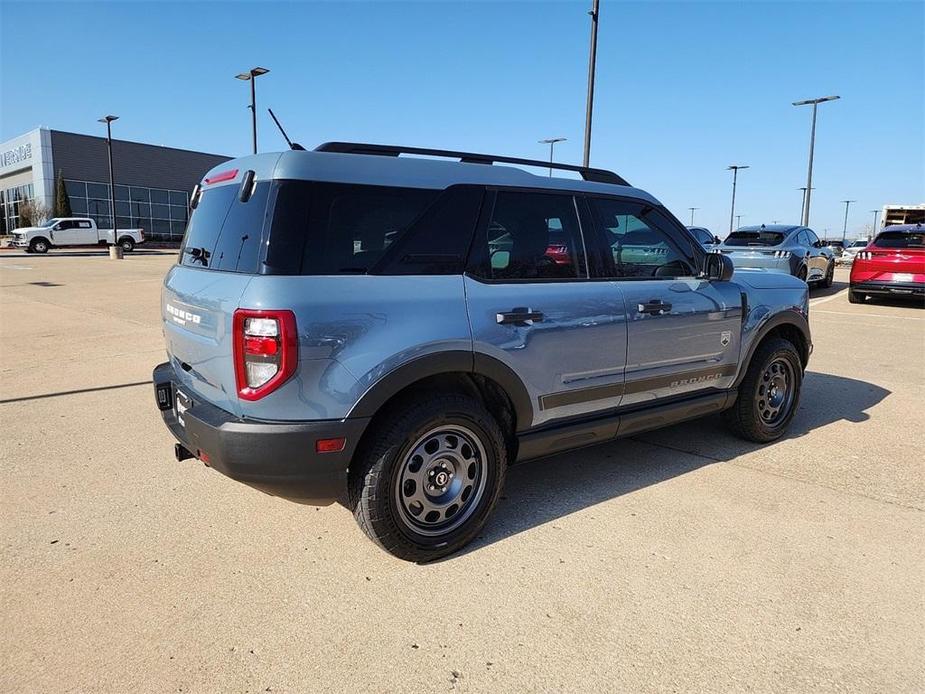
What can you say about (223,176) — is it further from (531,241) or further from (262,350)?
(531,241)

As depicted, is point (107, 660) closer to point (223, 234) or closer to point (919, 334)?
point (223, 234)

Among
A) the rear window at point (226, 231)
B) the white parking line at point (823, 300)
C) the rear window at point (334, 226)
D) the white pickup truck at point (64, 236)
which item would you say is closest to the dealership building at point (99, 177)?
the white pickup truck at point (64, 236)

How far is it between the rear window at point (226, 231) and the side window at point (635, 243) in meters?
1.92

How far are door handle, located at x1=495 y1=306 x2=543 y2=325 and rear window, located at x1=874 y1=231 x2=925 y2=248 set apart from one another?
1293 centimetres

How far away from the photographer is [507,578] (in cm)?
296

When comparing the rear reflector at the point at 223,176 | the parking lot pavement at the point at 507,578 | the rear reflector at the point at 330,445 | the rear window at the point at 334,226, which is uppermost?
the rear reflector at the point at 223,176

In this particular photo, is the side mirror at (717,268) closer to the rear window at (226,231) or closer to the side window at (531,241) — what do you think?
the side window at (531,241)

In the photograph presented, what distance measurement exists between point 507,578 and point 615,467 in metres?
1.60

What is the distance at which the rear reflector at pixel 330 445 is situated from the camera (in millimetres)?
2719

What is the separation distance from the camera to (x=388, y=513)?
9.62 ft

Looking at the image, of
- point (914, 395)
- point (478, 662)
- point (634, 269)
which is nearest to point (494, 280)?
point (634, 269)

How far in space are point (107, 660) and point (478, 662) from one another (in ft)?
4.44

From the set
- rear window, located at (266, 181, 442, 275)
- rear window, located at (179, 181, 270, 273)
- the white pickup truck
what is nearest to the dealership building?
the white pickup truck

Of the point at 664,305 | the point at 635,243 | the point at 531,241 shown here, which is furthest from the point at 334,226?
the point at 664,305
